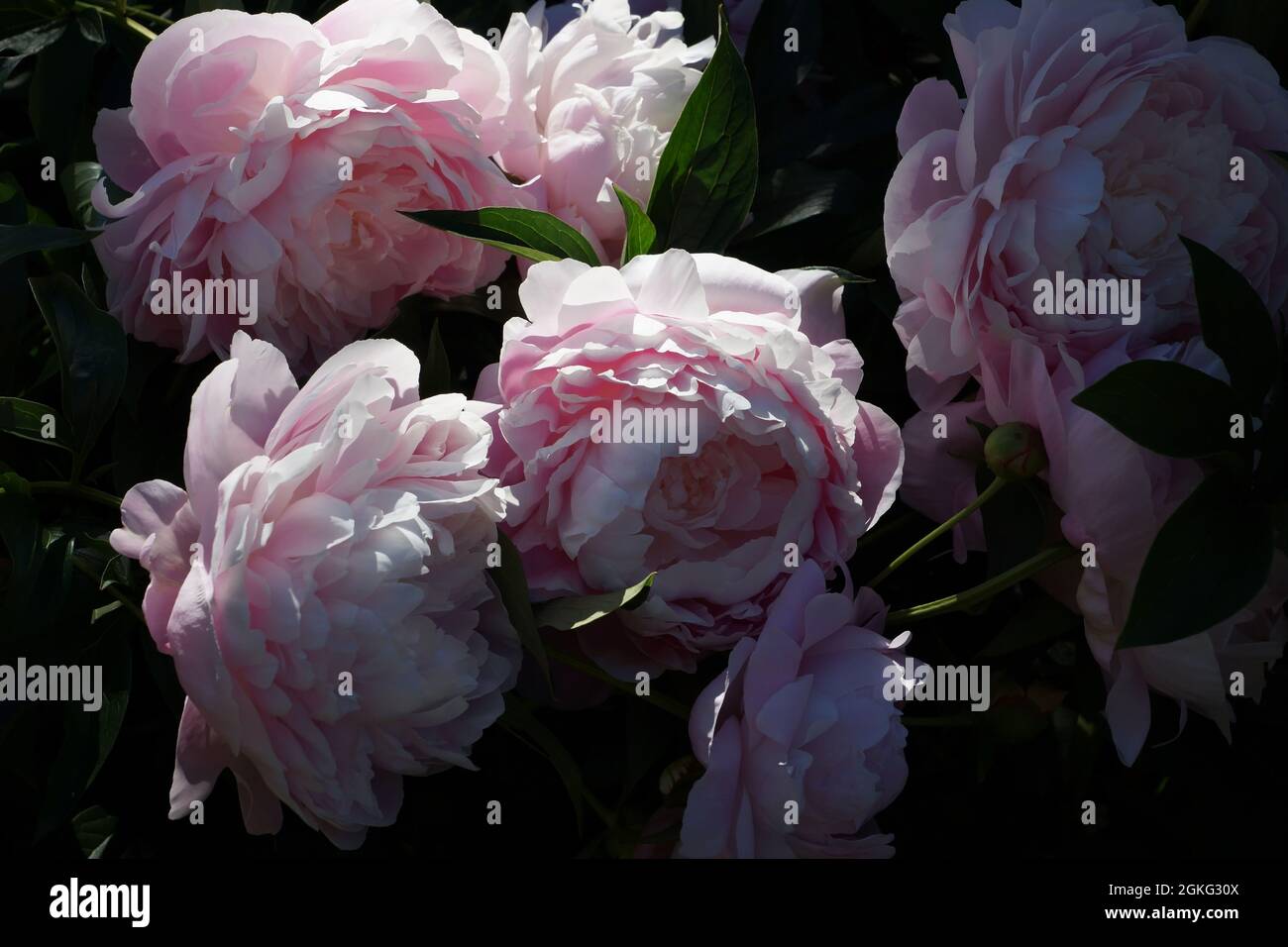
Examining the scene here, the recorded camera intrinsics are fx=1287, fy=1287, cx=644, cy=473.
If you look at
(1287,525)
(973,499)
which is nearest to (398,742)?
(973,499)

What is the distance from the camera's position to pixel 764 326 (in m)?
0.59

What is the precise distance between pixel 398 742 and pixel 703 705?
0.13 metres

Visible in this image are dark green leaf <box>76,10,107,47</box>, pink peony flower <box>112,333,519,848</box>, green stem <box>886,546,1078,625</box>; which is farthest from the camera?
dark green leaf <box>76,10,107,47</box>

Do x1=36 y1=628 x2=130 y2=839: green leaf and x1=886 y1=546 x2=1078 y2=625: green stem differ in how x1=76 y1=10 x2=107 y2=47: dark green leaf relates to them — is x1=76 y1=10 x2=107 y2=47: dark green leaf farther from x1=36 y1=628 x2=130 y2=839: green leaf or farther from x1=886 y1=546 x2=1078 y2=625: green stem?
x1=886 y1=546 x2=1078 y2=625: green stem

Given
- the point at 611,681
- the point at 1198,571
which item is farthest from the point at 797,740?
the point at 1198,571

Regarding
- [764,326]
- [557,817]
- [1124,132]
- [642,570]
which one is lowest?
[557,817]

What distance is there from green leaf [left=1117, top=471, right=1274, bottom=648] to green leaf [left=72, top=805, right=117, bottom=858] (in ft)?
1.68

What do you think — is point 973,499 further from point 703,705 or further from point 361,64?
point 361,64

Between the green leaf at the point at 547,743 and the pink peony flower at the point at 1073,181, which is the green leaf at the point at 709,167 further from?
the green leaf at the point at 547,743

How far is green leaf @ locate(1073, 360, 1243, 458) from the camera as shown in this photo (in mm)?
566

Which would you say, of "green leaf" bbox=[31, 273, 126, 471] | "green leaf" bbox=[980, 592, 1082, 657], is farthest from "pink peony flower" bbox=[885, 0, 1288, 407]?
"green leaf" bbox=[31, 273, 126, 471]

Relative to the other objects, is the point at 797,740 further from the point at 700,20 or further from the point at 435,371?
the point at 700,20

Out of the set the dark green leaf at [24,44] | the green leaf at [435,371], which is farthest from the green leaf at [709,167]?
the dark green leaf at [24,44]

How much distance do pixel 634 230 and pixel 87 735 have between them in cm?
35
